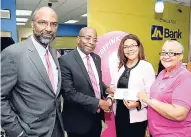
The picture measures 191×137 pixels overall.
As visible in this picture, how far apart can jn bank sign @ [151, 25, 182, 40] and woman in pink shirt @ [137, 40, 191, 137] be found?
16.4ft

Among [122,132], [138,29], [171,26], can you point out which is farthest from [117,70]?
[171,26]

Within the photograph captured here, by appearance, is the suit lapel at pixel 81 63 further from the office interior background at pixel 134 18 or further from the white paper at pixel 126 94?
the office interior background at pixel 134 18

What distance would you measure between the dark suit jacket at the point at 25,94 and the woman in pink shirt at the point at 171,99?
89 centimetres

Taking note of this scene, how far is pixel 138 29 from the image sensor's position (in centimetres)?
650

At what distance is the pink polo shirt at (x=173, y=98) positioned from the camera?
190 centimetres

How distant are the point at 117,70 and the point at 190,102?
1.23 meters

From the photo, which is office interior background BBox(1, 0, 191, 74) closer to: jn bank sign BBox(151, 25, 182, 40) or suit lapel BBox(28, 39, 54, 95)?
jn bank sign BBox(151, 25, 182, 40)

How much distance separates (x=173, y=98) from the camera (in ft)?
6.31

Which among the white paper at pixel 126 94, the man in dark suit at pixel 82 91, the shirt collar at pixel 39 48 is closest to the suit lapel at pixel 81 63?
the man in dark suit at pixel 82 91

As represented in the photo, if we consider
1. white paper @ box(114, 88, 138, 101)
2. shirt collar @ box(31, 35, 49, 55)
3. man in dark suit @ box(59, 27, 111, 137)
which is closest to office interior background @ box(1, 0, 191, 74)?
man in dark suit @ box(59, 27, 111, 137)

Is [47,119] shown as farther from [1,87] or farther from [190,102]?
[190,102]

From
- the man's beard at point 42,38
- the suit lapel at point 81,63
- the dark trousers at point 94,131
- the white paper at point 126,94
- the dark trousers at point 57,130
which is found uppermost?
the man's beard at point 42,38

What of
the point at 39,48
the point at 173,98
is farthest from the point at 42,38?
the point at 173,98

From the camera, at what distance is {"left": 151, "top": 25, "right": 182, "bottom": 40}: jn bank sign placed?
22.9 feet
